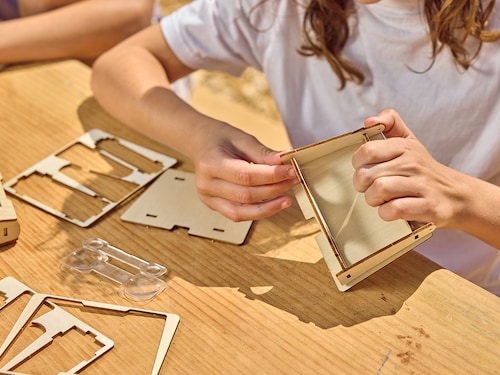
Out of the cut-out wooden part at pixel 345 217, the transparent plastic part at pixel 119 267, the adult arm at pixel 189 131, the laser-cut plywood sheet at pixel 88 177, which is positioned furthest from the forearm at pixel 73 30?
the cut-out wooden part at pixel 345 217

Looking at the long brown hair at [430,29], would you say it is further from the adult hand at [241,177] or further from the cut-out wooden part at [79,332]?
the cut-out wooden part at [79,332]

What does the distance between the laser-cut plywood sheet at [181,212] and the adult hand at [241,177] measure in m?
0.02

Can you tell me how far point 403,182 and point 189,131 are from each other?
303 mm

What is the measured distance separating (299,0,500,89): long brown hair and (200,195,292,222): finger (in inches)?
10.8

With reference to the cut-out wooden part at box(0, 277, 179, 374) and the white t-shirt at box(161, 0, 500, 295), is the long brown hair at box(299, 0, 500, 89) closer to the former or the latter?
the white t-shirt at box(161, 0, 500, 295)

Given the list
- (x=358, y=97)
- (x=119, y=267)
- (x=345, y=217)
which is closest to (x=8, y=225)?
(x=119, y=267)

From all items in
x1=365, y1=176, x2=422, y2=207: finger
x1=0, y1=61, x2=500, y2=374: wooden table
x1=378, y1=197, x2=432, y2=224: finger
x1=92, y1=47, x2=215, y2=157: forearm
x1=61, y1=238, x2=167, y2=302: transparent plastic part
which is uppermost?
x1=92, y1=47, x2=215, y2=157: forearm

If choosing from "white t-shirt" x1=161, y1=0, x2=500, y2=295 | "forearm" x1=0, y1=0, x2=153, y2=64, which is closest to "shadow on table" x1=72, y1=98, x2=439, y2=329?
"white t-shirt" x1=161, y1=0, x2=500, y2=295

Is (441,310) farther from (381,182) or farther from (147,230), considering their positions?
(147,230)

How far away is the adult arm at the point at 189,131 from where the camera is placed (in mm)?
705

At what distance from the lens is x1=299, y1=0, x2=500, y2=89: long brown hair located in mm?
777

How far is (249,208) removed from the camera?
2.36 feet

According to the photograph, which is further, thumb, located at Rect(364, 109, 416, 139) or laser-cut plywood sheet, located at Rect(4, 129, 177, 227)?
laser-cut plywood sheet, located at Rect(4, 129, 177, 227)

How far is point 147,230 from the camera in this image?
76 centimetres
